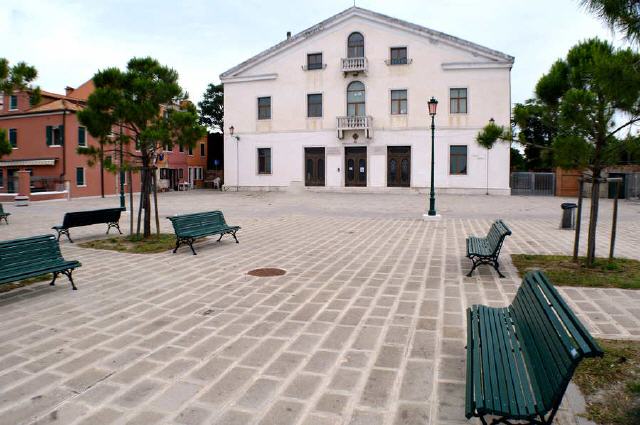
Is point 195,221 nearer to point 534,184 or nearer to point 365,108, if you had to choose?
point 365,108

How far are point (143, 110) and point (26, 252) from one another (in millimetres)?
5596

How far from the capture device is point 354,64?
36.2 meters

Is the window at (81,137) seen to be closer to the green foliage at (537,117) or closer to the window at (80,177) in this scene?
the window at (80,177)

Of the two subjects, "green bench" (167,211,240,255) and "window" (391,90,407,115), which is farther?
"window" (391,90,407,115)

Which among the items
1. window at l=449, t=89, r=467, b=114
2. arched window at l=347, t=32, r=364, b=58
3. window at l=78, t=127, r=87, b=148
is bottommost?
window at l=78, t=127, r=87, b=148

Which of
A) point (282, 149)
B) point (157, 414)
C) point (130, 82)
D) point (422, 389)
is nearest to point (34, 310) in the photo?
point (157, 414)

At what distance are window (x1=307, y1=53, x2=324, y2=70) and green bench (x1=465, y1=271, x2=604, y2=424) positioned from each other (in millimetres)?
35431

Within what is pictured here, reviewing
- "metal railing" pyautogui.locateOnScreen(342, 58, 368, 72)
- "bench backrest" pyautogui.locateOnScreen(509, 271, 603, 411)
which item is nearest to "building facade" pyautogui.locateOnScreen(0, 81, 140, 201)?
"metal railing" pyautogui.locateOnScreen(342, 58, 368, 72)

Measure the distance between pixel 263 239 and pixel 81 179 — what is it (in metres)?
28.5

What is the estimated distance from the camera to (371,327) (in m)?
5.57

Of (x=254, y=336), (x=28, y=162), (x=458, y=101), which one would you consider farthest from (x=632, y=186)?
(x=28, y=162)

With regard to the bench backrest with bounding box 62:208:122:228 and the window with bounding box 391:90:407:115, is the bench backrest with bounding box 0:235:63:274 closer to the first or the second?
the bench backrest with bounding box 62:208:122:228

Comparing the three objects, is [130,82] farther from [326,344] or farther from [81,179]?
→ [81,179]

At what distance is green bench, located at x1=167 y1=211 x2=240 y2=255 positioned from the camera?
10643 millimetres
